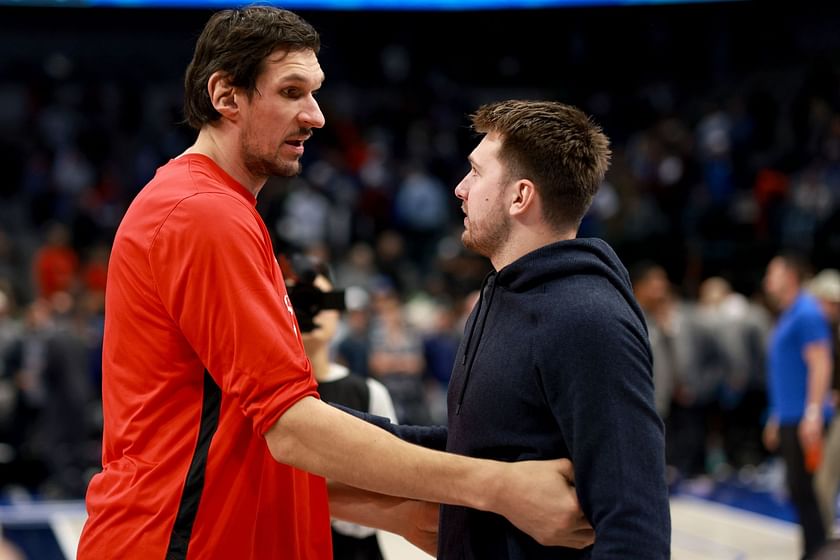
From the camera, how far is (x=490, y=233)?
2.53m

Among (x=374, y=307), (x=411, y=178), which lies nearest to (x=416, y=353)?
(x=374, y=307)

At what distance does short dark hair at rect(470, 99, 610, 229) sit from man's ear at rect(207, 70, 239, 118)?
0.57 m

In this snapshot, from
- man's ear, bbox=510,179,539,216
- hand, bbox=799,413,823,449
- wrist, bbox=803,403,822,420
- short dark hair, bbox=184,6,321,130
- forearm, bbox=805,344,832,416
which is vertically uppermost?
short dark hair, bbox=184,6,321,130

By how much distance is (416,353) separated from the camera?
1240 centimetres

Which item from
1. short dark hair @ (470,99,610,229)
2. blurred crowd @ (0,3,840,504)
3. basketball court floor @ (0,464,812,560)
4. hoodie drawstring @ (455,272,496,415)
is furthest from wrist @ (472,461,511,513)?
blurred crowd @ (0,3,840,504)

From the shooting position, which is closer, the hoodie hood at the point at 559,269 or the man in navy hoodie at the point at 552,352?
the man in navy hoodie at the point at 552,352

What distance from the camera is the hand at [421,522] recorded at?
286 cm

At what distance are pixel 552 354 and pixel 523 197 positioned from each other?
0.37 m

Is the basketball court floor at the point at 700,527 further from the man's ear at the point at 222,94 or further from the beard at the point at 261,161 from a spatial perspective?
the man's ear at the point at 222,94

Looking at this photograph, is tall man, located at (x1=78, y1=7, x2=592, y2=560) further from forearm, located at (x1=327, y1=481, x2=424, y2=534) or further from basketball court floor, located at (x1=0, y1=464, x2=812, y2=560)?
basketball court floor, located at (x1=0, y1=464, x2=812, y2=560)

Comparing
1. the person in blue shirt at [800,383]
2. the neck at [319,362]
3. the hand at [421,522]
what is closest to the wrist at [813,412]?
the person in blue shirt at [800,383]

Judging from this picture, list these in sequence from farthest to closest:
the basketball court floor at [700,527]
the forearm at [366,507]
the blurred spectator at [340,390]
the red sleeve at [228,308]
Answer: the basketball court floor at [700,527], the blurred spectator at [340,390], the forearm at [366,507], the red sleeve at [228,308]

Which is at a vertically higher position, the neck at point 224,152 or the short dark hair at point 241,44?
the short dark hair at point 241,44

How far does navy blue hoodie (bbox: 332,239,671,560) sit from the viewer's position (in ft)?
7.14
